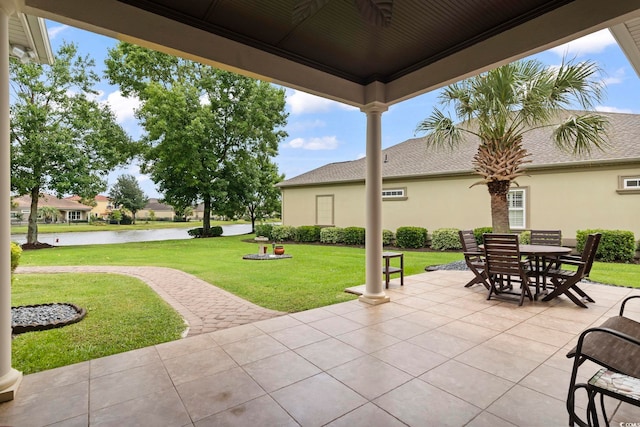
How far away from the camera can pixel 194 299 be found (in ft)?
18.2

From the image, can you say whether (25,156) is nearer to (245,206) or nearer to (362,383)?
(245,206)

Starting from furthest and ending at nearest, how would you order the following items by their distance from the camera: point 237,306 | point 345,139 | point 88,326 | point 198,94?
point 345,139, point 198,94, point 237,306, point 88,326

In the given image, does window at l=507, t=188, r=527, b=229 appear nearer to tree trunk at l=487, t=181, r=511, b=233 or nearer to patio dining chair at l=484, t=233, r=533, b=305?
tree trunk at l=487, t=181, r=511, b=233

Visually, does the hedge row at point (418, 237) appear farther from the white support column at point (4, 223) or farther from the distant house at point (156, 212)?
the distant house at point (156, 212)

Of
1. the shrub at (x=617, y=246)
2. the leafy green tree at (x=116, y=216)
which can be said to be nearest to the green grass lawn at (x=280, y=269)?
the shrub at (x=617, y=246)

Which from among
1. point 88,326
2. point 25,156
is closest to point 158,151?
point 25,156

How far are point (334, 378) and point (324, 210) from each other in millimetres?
13400

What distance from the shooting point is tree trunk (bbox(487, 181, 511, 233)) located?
793 cm

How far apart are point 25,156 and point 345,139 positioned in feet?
85.3

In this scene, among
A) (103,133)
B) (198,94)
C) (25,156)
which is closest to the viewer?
(25,156)

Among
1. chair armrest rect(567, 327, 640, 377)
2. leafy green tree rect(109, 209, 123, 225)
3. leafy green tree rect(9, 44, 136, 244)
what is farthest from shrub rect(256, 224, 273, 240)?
leafy green tree rect(109, 209, 123, 225)

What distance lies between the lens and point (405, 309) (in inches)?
181

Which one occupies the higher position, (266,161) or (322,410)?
(266,161)

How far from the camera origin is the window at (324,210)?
1575 cm
